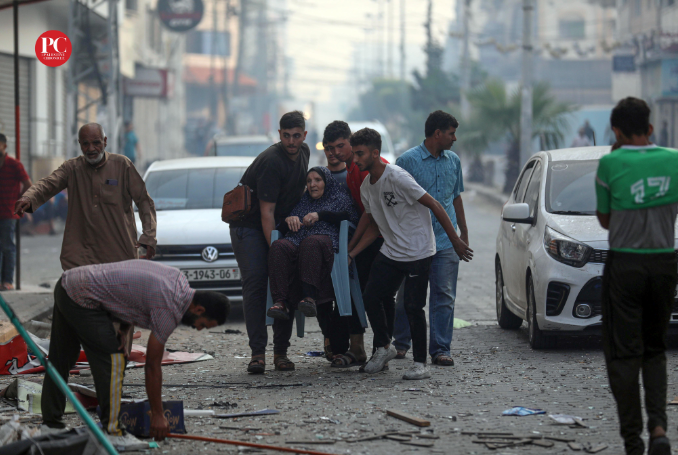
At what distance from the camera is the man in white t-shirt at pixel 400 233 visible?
6.42m

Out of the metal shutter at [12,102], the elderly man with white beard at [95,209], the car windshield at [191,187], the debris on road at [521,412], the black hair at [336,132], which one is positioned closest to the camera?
the debris on road at [521,412]

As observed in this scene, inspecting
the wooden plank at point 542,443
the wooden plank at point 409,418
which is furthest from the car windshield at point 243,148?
the wooden plank at point 542,443

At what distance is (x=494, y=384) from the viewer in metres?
6.34

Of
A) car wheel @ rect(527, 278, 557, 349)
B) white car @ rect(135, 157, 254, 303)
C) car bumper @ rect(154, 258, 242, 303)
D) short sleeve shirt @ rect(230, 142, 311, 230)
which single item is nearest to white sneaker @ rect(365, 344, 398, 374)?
short sleeve shirt @ rect(230, 142, 311, 230)

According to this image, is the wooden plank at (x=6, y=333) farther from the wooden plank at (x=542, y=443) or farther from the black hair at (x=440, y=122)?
the wooden plank at (x=542, y=443)

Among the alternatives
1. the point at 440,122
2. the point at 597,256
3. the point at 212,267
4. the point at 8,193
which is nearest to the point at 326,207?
the point at 440,122

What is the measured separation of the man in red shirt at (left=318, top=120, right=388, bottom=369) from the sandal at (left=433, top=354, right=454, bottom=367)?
1.85ft

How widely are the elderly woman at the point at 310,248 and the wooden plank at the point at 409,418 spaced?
4.26 feet

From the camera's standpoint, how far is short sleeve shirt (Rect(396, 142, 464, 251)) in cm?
698

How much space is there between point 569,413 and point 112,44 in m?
18.0

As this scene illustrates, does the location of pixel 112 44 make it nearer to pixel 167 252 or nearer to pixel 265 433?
pixel 167 252

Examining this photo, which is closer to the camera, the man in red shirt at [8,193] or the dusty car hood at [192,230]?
the dusty car hood at [192,230]

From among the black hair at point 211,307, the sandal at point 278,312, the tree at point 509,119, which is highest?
the tree at point 509,119

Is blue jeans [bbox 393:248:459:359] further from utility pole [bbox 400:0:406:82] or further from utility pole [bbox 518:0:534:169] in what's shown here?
utility pole [bbox 400:0:406:82]
